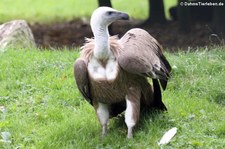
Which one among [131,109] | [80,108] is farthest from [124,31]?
[131,109]

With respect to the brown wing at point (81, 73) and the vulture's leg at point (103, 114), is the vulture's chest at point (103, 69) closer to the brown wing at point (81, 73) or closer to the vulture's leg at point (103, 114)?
the brown wing at point (81, 73)

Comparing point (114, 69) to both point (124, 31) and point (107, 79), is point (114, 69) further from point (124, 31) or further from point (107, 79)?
point (124, 31)

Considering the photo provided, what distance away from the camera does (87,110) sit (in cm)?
555

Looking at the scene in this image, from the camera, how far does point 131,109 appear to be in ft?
15.6

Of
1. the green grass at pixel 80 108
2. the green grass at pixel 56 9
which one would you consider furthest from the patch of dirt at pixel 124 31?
the green grass at pixel 80 108

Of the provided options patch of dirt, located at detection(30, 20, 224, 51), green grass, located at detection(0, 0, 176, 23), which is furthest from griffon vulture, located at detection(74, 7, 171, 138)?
green grass, located at detection(0, 0, 176, 23)

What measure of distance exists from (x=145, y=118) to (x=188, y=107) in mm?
601

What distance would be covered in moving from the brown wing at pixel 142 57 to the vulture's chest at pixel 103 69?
10cm

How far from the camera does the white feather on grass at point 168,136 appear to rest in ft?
15.3

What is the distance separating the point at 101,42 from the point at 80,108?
1.31 meters

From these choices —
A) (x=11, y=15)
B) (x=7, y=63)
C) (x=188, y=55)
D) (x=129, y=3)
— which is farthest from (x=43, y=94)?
(x=129, y=3)

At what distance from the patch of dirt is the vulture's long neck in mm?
5601

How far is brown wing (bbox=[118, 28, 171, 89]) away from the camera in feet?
14.9

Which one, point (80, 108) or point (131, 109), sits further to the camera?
point (80, 108)
